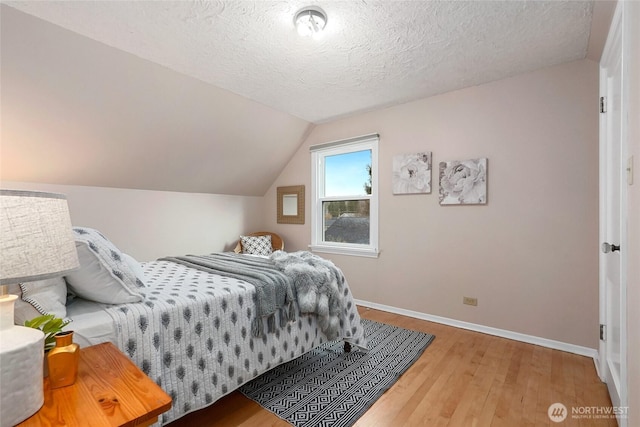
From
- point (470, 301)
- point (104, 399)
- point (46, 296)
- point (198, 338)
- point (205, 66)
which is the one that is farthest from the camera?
point (470, 301)

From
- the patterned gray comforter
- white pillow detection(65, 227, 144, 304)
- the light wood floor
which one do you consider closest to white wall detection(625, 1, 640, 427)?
the light wood floor

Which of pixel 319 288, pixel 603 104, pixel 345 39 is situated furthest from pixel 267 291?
pixel 603 104

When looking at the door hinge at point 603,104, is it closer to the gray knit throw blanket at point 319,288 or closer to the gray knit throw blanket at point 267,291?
the gray knit throw blanket at point 319,288

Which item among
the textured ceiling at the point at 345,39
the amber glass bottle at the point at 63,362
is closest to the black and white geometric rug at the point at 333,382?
the amber glass bottle at the point at 63,362

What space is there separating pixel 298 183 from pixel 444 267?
7.76 ft

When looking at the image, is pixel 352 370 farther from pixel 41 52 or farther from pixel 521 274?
pixel 41 52

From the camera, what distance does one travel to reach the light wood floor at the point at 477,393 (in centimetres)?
165

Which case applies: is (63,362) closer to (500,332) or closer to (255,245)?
(500,332)

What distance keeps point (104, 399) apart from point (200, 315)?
70cm

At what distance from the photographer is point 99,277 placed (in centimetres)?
135

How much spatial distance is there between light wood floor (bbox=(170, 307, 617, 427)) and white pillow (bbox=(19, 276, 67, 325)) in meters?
0.89

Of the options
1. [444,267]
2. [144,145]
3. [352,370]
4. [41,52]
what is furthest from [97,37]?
[444,267]

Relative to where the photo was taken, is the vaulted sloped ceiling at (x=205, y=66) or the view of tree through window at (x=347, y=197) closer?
the vaulted sloped ceiling at (x=205, y=66)

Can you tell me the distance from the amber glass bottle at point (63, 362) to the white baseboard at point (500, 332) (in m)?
3.04
